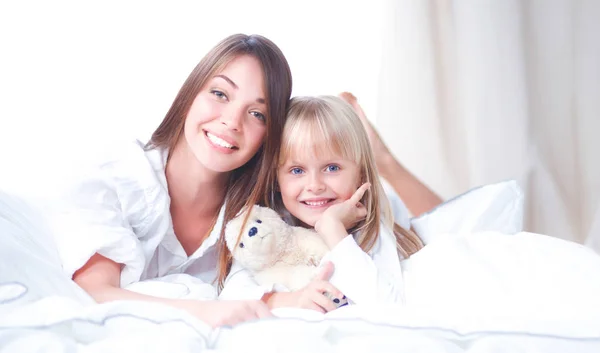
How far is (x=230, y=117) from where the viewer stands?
1.20m

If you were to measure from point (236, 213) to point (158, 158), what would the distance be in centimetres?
19

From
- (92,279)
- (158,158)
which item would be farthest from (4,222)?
(158,158)

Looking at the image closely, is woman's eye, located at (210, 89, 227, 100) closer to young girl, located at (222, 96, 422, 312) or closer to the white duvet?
young girl, located at (222, 96, 422, 312)

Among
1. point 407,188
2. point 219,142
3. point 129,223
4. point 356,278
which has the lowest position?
point 407,188

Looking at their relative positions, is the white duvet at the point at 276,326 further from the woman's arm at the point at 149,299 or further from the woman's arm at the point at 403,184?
the woman's arm at the point at 403,184

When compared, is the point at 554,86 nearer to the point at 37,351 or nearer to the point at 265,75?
the point at 265,75

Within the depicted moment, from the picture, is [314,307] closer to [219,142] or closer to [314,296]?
[314,296]

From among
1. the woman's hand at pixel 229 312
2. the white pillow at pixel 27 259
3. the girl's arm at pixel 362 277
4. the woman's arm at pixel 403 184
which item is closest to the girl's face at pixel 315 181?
the girl's arm at pixel 362 277

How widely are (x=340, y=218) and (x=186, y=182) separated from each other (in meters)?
0.33

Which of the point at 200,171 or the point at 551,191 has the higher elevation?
the point at 200,171

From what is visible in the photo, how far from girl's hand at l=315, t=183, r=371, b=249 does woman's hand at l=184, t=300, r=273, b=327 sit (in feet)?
0.81

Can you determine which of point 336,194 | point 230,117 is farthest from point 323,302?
point 230,117

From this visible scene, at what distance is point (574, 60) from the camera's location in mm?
2186

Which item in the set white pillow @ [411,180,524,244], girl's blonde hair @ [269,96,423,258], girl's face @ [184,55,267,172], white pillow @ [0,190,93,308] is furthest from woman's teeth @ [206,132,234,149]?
white pillow @ [411,180,524,244]
